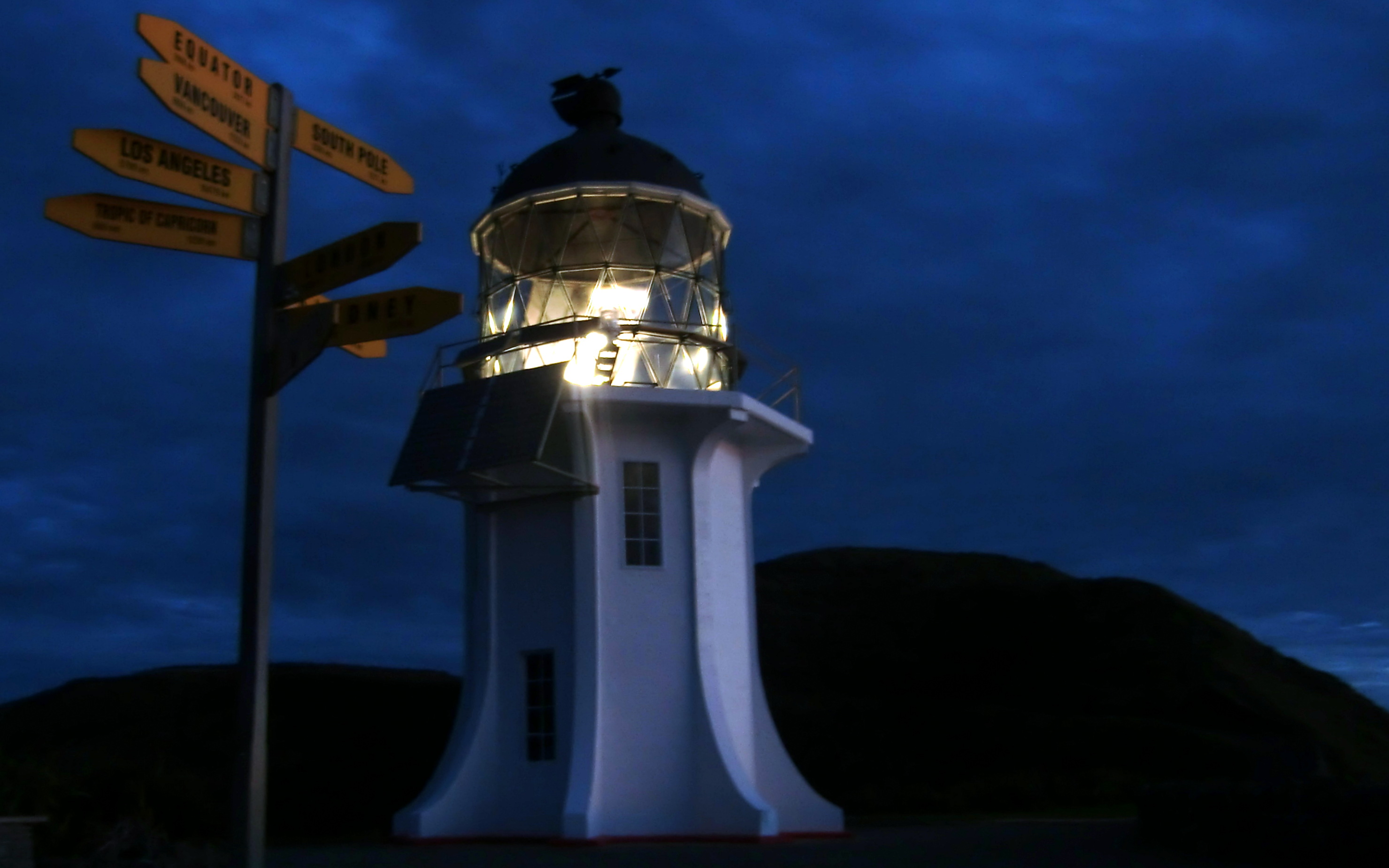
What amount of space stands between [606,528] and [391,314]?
33.9ft

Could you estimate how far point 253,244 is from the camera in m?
7.17

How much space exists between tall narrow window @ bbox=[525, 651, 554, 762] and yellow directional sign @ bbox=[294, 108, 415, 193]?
10.1m

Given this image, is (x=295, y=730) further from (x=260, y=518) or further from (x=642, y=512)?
(x=260, y=518)

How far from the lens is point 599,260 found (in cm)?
1745

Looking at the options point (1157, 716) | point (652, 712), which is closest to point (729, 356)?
point (652, 712)

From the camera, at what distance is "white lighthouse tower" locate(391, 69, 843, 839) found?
16.5m

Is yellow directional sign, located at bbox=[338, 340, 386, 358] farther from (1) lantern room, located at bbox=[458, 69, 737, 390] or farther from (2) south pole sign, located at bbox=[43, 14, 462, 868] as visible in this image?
(1) lantern room, located at bbox=[458, 69, 737, 390]

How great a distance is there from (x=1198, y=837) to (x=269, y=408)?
1002 cm

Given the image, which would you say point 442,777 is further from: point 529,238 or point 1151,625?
point 1151,625

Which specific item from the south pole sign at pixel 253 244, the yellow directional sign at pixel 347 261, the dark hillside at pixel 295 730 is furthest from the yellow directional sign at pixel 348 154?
the dark hillside at pixel 295 730

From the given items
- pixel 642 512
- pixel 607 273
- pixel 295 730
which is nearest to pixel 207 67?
pixel 607 273

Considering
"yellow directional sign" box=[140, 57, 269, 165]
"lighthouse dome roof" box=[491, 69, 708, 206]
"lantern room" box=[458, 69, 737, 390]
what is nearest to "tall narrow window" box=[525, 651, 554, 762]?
"lantern room" box=[458, 69, 737, 390]

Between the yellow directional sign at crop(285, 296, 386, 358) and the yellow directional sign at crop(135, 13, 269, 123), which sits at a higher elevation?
the yellow directional sign at crop(135, 13, 269, 123)

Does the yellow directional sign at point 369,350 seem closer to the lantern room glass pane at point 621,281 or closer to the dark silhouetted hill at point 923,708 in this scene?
the lantern room glass pane at point 621,281
